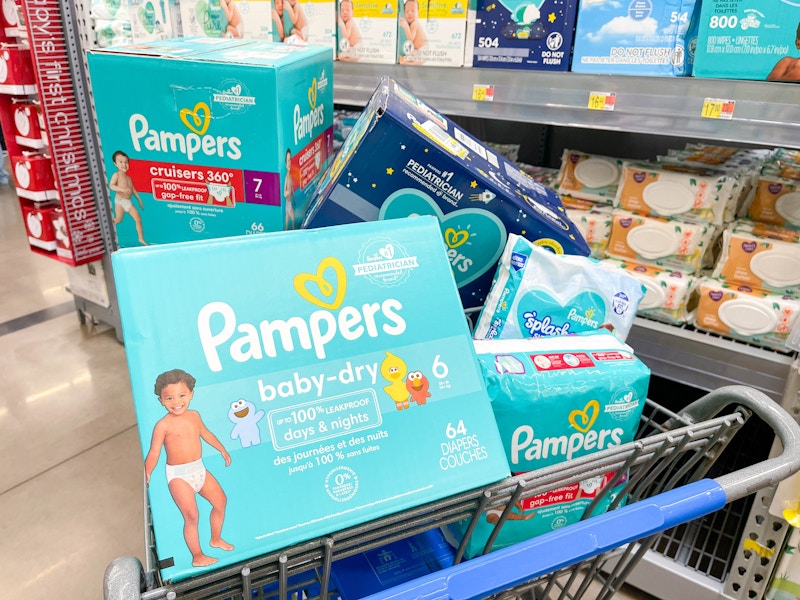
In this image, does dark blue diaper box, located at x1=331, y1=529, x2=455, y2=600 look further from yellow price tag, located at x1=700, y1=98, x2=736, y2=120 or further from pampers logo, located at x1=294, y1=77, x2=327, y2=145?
yellow price tag, located at x1=700, y1=98, x2=736, y2=120

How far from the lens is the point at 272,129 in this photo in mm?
792

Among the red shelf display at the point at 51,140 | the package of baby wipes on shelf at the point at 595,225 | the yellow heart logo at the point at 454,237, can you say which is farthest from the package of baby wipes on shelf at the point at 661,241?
the red shelf display at the point at 51,140

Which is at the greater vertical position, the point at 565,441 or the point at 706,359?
the point at 565,441

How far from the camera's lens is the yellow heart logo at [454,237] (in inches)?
33.7

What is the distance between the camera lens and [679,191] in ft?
4.44

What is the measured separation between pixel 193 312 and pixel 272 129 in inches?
13.3

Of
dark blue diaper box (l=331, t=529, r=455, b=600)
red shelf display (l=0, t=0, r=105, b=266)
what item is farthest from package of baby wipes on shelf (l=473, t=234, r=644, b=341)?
red shelf display (l=0, t=0, r=105, b=266)

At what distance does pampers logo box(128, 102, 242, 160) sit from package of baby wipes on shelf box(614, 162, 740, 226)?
0.98m

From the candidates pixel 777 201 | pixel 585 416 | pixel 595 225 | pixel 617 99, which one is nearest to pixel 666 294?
pixel 595 225

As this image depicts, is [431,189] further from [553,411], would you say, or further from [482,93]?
[482,93]

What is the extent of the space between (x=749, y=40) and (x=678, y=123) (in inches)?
6.8

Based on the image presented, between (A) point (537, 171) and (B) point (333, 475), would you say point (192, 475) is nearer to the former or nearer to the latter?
(B) point (333, 475)

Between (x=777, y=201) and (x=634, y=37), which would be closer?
(x=634, y=37)

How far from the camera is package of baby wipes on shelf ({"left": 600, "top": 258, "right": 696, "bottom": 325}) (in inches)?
53.1
